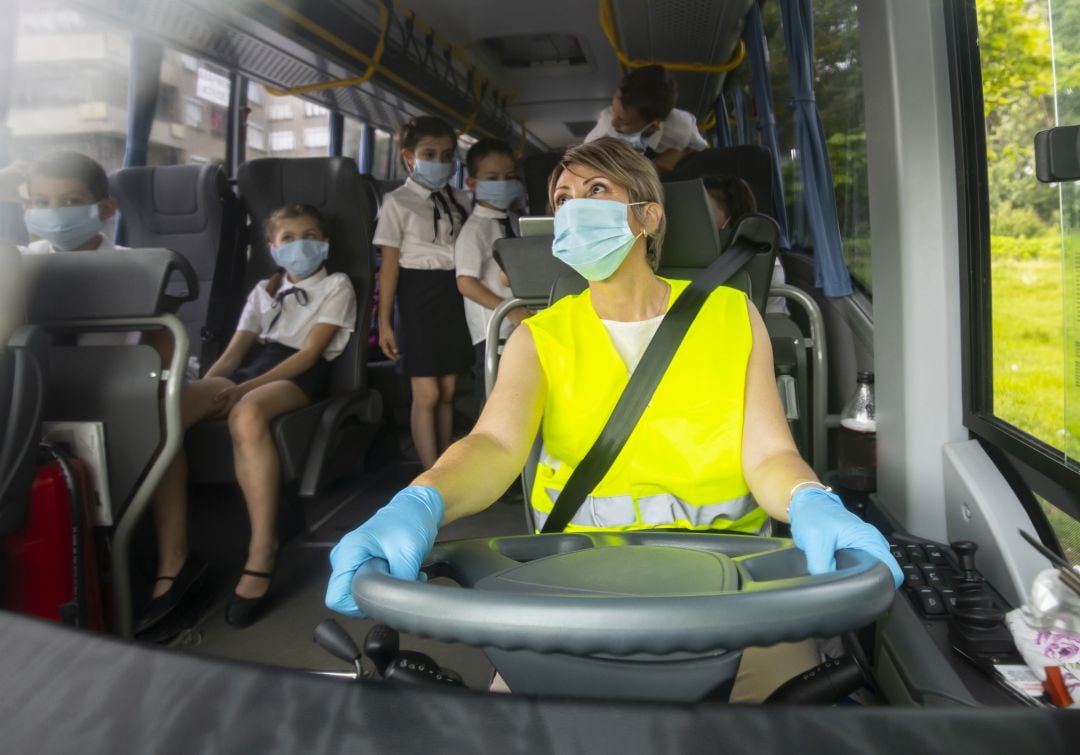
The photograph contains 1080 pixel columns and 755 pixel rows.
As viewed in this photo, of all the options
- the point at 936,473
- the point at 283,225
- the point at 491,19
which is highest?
the point at 491,19

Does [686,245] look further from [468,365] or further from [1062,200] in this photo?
[468,365]

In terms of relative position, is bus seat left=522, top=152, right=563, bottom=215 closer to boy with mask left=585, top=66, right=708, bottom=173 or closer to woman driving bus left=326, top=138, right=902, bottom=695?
boy with mask left=585, top=66, right=708, bottom=173

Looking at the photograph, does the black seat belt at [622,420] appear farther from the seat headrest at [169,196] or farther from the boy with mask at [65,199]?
the seat headrest at [169,196]

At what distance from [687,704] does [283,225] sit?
3.13m

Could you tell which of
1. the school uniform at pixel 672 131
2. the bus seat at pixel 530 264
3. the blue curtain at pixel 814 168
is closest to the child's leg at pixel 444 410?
the school uniform at pixel 672 131

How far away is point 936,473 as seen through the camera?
1.98 meters

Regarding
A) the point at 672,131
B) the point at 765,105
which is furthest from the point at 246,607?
the point at 765,105

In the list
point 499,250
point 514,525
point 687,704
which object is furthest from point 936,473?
point 514,525

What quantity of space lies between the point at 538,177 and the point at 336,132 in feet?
12.1

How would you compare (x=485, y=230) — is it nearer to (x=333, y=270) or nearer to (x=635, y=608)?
(x=333, y=270)

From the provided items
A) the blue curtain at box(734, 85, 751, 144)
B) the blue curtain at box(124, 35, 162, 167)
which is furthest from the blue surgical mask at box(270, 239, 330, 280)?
the blue curtain at box(734, 85, 751, 144)

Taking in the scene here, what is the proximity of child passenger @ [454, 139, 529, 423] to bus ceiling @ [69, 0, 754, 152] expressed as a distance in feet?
4.59

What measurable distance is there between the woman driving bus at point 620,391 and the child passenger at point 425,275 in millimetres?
2163

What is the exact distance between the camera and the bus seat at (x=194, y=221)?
369cm
